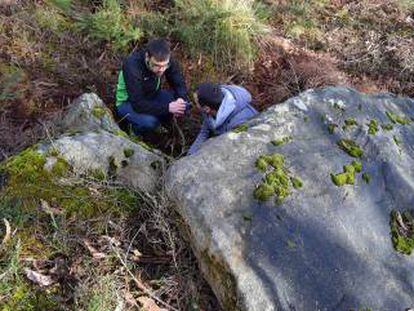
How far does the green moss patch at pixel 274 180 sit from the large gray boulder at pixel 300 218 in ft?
0.11

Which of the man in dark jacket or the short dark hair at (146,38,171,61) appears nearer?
the short dark hair at (146,38,171,61)

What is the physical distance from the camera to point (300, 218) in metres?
3.10

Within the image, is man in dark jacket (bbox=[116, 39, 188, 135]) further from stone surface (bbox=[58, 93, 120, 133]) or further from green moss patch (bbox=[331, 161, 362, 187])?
green moss patch (bbox=[331, 161, 362, 187])

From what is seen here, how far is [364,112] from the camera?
3973 mm

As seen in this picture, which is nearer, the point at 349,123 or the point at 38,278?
the point at 38,278

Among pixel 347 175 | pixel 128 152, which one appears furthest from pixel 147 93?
pixel 347 175

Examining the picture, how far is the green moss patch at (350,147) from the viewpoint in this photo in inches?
140

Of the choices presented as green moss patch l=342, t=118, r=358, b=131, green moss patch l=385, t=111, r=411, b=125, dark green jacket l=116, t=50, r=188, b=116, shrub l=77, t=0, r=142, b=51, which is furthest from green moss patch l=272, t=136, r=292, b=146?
shrub l=77, t=0, r=142, b=51

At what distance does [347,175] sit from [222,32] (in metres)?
3.24

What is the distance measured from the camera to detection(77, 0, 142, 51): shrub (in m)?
5.91

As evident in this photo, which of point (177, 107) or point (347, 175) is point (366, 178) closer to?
point (347, 175)

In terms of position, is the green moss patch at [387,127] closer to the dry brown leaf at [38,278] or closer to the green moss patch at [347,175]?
the green moss patch at [347,175]

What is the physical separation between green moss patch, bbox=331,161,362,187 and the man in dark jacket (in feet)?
6.91

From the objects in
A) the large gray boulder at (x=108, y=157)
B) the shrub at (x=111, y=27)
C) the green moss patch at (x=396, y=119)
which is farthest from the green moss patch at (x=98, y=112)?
the green moss patch at (x=396, y=119)
